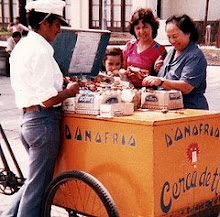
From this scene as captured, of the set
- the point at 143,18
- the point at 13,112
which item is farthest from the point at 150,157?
the point at 13,112

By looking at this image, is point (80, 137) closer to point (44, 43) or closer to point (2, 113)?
point (44, 43)

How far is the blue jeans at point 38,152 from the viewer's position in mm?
3764

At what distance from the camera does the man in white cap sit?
3633mm

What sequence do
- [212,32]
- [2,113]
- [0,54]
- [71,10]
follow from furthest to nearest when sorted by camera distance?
[71,10] < [212,32] < [0,54] < [2,113]

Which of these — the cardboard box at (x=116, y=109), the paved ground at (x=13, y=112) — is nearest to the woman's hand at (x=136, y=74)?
the cardboard box at (x=116, y=109)

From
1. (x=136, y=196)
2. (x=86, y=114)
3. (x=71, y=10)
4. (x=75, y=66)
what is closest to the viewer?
(x=136, y=196)

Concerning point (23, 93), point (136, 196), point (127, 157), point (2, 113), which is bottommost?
point (2, 113)

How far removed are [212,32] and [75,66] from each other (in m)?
23.0

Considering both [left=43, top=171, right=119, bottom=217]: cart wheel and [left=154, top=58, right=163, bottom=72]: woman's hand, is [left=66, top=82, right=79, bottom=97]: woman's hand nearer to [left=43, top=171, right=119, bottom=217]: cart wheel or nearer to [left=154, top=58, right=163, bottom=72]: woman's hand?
[left=43, top=171, right=119, bottom=217]: cart wheel

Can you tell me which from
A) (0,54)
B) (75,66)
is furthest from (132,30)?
(0,54)

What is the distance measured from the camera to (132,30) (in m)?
4.85

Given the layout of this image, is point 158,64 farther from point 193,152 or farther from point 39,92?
point 39,92

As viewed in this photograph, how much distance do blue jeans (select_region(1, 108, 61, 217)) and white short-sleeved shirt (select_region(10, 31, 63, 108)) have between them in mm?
137

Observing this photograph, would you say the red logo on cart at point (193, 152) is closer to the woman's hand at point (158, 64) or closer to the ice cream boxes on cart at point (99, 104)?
the ice cream boxes on cart at point (99, 104)
